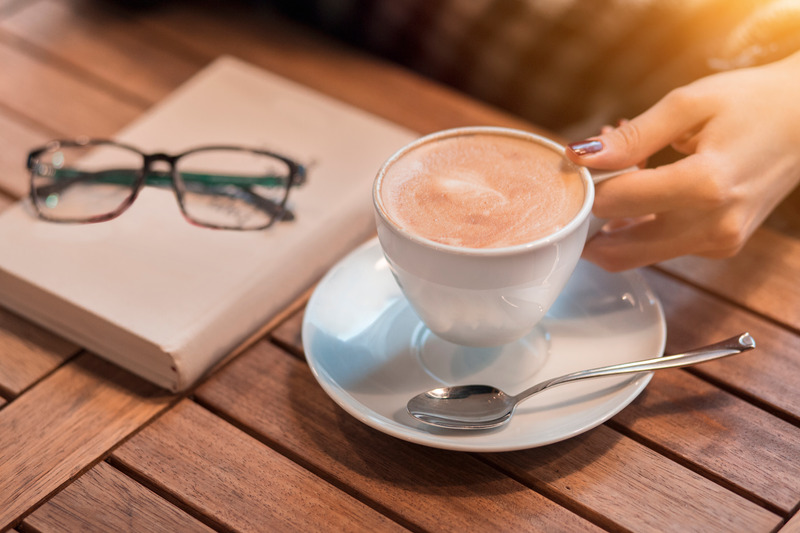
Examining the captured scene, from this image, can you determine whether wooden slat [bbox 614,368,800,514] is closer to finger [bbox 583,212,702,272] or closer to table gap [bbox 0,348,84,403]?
finger [bbox 583,212,702,272]

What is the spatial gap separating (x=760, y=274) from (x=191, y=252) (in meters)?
0.57

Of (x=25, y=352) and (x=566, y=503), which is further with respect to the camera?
(x=25, y=352)

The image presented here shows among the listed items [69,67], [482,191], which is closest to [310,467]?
[482,191]

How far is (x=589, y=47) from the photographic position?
1.17 meters

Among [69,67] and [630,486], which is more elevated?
[630,486]

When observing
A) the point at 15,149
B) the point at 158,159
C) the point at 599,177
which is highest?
the point at 599,177

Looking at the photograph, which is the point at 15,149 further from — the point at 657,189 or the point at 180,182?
the point at 657,189

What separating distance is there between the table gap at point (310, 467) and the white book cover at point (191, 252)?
0.05 metres

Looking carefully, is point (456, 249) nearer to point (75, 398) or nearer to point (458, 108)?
point (75, 398)

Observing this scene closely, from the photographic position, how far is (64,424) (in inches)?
25.2

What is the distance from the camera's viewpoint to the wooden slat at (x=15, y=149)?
0.89 meters

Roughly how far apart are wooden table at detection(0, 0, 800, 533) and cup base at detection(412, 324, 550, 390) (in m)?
0.06

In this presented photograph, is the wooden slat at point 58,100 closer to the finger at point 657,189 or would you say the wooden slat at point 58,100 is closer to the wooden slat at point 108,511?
the wooden slat at point 108,511

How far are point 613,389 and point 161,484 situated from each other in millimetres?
358
